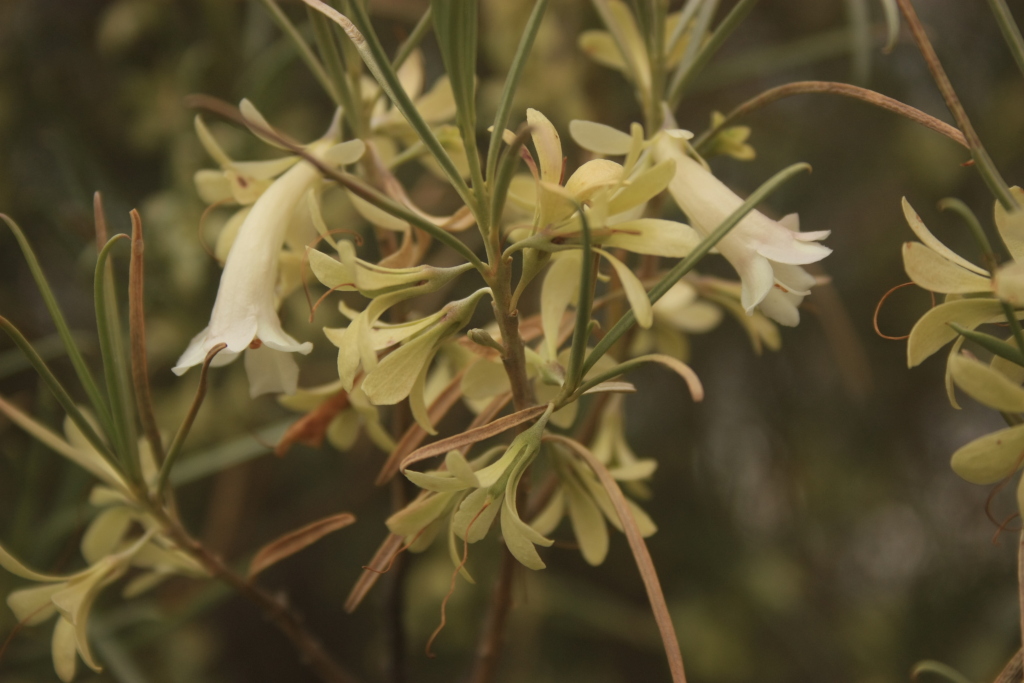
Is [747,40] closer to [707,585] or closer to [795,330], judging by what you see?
[795,330]

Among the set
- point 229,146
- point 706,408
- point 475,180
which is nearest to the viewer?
point 475,180

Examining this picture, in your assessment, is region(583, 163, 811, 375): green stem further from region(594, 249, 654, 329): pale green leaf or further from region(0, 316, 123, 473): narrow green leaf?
region(0, 316, 123, 473): narrow green leaf

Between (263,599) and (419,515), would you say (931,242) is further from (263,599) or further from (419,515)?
(263,599)

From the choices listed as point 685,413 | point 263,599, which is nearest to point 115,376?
point 263,599

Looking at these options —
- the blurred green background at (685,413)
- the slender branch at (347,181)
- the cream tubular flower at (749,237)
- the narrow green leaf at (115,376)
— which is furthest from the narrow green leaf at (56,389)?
the blurred green background at (685,413)


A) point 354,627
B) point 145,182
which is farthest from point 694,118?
point 354,627

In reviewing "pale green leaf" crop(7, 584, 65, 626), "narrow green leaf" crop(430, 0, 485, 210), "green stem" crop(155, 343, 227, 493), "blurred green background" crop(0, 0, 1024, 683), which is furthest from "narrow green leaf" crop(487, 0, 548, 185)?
"blurred green background" crop(0, 0, 1024, 683)
